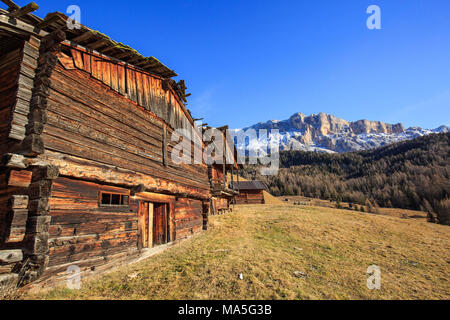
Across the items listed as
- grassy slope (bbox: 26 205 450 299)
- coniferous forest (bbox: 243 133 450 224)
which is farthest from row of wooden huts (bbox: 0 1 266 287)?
coniferous forest (bbox: 243 133 450 224)

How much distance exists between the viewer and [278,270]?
703cm

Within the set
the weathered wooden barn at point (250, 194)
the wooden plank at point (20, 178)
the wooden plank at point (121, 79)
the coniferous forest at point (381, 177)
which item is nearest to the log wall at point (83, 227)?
the wooden plank at point (20, 178)

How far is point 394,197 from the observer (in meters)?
63.4

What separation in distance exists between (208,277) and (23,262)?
426 centimetres

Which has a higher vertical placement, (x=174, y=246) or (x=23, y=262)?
(x=23, y=262)

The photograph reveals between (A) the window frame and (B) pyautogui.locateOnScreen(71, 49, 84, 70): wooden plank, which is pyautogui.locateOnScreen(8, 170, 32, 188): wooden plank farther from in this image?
(B) pyautogui.locateOnScreen(71, 49, 84, 70): wooden plank

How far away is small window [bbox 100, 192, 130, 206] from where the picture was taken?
21.8 feet

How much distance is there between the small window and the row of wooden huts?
0.11 feet

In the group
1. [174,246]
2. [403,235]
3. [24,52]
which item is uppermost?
[24,52]
